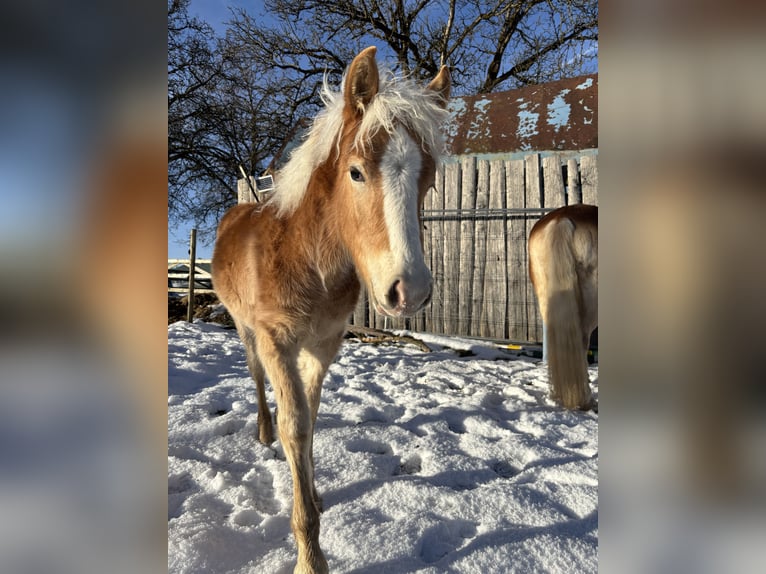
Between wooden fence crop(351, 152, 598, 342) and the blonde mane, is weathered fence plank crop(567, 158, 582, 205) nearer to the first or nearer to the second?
wooden fence crop(351, 152, 598, 342)

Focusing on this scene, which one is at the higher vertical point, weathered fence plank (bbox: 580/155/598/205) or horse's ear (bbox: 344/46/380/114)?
weathered fence plank (bbox: 580/155/598/205)

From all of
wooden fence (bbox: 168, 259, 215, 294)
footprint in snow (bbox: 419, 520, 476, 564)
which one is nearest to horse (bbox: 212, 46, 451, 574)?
footprint in snow (bbox: 419, 520, 476, 564)

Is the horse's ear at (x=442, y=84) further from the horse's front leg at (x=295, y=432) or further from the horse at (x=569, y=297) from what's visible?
the horse at (x=569, y=297)

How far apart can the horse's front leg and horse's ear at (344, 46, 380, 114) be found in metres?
1.03

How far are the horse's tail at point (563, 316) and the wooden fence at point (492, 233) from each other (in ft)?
6.48

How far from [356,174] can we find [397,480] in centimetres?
148

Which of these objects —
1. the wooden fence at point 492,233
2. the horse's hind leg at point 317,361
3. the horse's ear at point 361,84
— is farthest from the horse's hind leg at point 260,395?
the wooden fence at point 492,233

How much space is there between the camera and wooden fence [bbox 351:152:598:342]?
538 centimetres

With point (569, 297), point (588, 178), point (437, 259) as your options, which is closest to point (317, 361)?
point (569, 297)

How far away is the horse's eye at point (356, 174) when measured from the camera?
1.55 m
